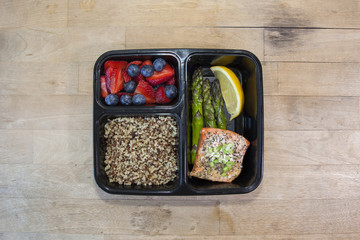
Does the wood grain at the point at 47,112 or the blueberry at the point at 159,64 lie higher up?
the blueberry at the point at 159,64

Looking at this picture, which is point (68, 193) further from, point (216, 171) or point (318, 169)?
point (318, 169)

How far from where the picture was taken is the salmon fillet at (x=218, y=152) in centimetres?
146

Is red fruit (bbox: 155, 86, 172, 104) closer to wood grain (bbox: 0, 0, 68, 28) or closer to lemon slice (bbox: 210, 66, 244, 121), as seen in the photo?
lemon slice (bbox: 210, 66, 244, 121)

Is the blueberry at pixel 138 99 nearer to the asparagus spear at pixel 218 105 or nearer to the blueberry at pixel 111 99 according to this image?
the blueberry at pixel 111 99

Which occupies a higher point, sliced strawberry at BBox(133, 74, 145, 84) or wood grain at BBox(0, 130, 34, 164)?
sliced strawberry at BBox(133, 74, 145, 84)

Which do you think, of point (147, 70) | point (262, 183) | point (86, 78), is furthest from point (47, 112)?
point (262, 183)

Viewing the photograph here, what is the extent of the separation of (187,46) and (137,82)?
0.46 meters

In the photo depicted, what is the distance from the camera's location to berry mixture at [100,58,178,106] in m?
1.41

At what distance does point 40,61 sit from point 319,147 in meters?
1.98

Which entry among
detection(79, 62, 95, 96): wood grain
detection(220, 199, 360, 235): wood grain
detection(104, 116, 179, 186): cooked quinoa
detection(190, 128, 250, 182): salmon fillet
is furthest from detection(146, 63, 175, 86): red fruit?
detection(220, 199, 360, 235): wood grain

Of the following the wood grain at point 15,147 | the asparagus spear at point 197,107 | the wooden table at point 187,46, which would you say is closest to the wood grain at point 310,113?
the wooden table at point 187,46

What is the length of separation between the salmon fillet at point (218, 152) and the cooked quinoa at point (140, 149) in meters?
0.16

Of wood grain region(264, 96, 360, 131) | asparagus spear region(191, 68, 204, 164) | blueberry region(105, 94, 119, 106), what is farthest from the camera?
wood grain region(264, 96, 360, 131)

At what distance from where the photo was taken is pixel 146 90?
57.1 inches
